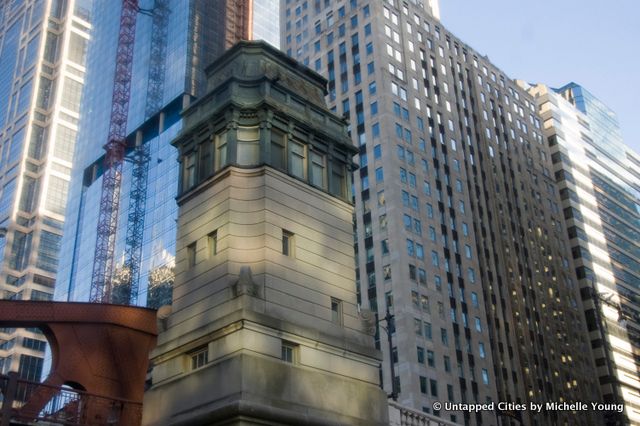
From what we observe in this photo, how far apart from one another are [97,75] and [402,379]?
116 meters

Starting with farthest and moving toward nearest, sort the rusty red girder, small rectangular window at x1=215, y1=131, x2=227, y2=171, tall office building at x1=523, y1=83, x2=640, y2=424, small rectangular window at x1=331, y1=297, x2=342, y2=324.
Answer: the rusty red girder
tall office building at x1=523, y1=83, x2=640, y2=424
small rectangular window at x1=215, y1=131, x2=227, y2=171
small rectangular window at x1=331, y1=297, x2=342, y2=324

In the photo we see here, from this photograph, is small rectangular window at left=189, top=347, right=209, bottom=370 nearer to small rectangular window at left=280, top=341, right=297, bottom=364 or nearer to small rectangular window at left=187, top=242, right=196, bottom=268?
small rectangular window at left=280, top=341, right=297, bottom=364

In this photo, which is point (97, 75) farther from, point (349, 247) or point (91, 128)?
point (349, 247)

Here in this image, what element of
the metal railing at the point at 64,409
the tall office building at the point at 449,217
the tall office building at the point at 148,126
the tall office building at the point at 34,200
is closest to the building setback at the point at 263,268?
the metal railing at the point at 64,409

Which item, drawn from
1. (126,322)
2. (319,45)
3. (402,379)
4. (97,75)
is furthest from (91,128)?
(126,322)

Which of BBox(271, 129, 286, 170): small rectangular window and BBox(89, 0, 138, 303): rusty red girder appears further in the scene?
BBox(89, 0, 138, 303): rusty red girder

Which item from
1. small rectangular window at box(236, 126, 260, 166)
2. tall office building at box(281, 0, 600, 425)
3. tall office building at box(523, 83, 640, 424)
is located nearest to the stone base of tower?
small rectangular window at box(236, 126, 260, 166)

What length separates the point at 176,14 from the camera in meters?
153

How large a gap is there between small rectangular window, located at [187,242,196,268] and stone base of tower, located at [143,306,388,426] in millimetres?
3716

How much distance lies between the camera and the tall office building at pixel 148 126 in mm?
135250

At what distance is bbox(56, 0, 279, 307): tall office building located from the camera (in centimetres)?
13525

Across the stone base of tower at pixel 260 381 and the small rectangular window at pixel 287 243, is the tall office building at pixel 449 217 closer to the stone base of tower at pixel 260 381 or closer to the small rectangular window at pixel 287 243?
the stone base of tower at pixel 260 381

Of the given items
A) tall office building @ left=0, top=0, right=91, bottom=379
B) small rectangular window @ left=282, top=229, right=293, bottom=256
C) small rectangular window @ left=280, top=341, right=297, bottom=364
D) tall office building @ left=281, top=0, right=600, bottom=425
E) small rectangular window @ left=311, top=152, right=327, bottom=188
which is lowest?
small rectangular window @ left=280, top=341, right=297, bottom=364

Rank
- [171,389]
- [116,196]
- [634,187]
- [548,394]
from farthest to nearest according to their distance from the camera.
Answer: [634,187] → [116,196] → [548,394] → [171,389]
